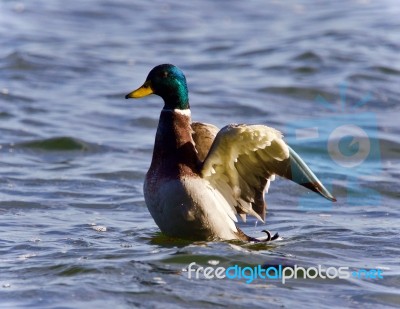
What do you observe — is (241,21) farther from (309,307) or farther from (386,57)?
(309,307)

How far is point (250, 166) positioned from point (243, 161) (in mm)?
76

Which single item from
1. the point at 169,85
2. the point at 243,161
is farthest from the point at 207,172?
the point at 169,85

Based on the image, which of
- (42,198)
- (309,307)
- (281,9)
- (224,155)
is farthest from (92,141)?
(281,9)

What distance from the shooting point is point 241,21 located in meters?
21.6

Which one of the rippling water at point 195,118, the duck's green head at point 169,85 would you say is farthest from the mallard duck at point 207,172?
the rippling water at point 195,118

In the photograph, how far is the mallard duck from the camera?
316 inches

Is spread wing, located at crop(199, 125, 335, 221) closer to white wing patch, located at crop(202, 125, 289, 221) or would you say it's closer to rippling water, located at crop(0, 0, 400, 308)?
white wing patch, located at crop(202, 125, 289, 221)

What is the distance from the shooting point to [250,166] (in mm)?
8258

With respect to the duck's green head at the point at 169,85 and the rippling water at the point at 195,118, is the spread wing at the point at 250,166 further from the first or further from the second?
the duck's green head at the point at 169,85

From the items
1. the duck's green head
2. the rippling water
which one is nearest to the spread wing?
the rippling water

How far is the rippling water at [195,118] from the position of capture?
757 centimetres

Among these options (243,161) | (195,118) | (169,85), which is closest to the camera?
(243,161)

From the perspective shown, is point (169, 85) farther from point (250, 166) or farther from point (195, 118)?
point (195, 118)

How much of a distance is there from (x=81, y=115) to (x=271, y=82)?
11.5 ft
